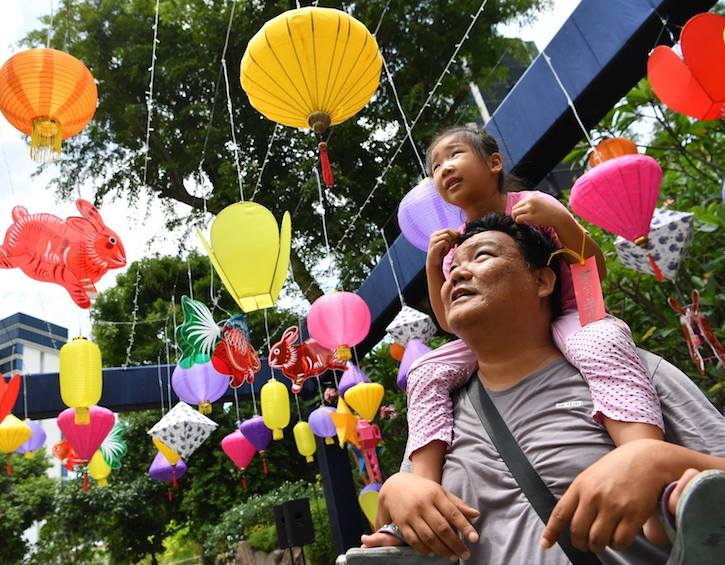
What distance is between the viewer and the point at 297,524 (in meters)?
7.68

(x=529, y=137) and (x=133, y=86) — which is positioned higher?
(x=133, y=86)

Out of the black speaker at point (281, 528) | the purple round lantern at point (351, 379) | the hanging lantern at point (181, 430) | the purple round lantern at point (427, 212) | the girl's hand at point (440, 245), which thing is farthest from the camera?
the black speaker at point (281, 528)

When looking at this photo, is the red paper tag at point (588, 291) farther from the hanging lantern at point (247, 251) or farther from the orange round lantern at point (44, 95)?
the orange round lantern at point (44, 95)

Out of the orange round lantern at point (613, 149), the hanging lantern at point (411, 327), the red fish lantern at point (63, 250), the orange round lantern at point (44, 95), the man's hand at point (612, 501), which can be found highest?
the orange round lantern at point (44, 95)

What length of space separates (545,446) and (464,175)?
0.82 meters

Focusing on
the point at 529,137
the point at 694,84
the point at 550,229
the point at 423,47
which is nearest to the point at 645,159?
the point at 694,84

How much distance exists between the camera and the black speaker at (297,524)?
7.62 m

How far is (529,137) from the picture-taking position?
4.36m

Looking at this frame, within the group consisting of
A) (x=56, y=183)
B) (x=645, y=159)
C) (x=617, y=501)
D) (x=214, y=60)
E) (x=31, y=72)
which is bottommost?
(x=617, y=501)

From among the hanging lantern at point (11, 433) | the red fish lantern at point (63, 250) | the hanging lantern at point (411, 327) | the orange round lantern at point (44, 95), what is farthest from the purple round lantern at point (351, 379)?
the orange round lantern at point (44, 95)

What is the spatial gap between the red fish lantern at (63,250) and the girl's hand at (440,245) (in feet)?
11.5

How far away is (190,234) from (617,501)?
992 cm

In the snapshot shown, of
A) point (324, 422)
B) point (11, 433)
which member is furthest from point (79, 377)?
point (324, 422)

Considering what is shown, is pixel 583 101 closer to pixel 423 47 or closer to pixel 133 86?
pixel 423 47
